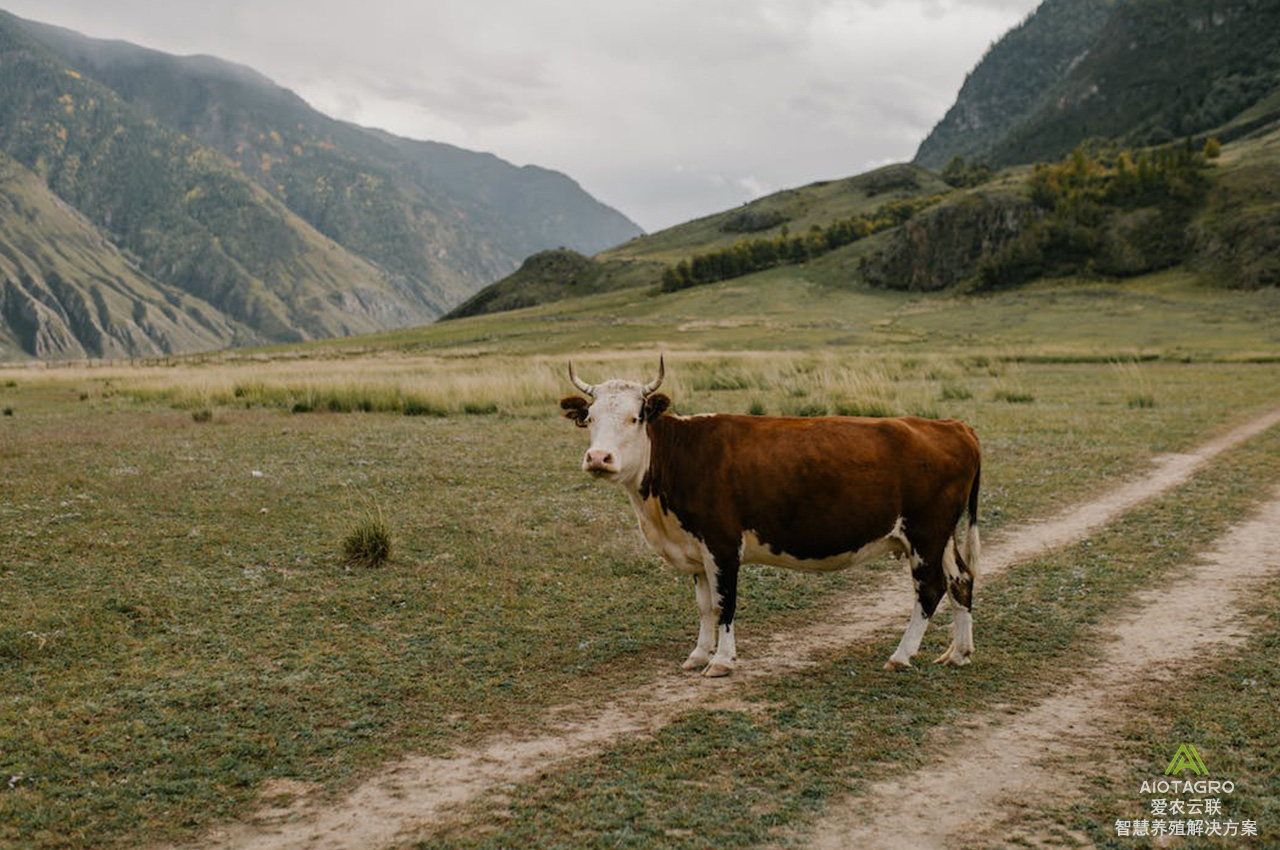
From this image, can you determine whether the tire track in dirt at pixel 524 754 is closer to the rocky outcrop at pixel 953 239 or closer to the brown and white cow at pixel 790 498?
the brown and white cow at pixel 790 498

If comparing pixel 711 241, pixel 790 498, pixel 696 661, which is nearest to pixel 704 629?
pixel 696 661

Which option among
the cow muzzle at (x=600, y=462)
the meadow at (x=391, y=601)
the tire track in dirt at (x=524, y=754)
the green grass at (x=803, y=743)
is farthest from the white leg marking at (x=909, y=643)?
Result: the cow muzzle at (x=600, y=462)

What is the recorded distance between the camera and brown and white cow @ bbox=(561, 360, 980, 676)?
24.7 ft

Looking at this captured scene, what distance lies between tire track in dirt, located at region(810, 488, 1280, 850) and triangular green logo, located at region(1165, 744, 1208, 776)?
43 cm

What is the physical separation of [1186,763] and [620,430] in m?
4.85

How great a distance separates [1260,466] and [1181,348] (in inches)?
1452

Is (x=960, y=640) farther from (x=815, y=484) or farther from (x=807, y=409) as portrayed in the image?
(x=807, y=409)

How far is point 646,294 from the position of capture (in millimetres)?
128750

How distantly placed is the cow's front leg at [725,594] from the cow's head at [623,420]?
3.51 ft

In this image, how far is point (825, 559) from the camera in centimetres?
763

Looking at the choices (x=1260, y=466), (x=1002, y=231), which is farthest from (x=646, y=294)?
(x=1260, y=466)

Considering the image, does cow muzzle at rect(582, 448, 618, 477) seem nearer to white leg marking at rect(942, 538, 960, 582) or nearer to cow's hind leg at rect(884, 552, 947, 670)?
cow's hind leg at rect(884, 552, 947, 670)

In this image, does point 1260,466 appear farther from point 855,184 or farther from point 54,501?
point 855,184

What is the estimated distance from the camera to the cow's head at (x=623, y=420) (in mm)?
7492
